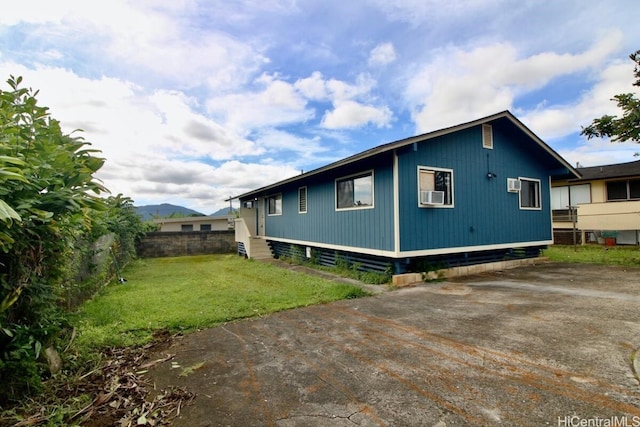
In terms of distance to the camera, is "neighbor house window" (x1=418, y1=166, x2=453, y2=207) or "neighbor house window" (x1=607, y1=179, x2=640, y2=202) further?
"neighbor house window" (x1=607, y1=179, x2=640, y2=202)

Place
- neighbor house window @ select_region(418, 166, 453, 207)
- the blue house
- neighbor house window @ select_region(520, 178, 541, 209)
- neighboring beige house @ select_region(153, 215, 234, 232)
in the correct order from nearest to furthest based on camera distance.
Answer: the blue house < neighbor house window @ select_region(418, 166, 453, 207) < neighbor house window @ select_region(520, 178, 541, 209) < neighboring beige house @ select_region(153, 215, 234, 232)

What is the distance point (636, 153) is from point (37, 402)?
49.6 ft

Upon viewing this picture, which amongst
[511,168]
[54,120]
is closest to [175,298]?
[54,120]

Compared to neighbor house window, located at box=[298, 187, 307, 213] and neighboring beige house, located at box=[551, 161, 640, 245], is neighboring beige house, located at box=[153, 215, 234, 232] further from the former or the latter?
neighboring beige house, located at box=[551, 161, 640, 245]

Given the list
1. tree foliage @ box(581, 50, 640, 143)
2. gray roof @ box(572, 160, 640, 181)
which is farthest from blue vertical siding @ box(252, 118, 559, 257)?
gray roof @ box(572, 160, 640, 181)

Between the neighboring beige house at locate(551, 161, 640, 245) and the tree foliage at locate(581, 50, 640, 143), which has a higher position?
the tree foliage at locate(581, 50, 640, 143)

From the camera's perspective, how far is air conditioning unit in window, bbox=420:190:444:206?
7441 mm

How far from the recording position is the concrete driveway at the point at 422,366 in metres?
2.23

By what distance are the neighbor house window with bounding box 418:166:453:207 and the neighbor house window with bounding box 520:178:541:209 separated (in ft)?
11.2

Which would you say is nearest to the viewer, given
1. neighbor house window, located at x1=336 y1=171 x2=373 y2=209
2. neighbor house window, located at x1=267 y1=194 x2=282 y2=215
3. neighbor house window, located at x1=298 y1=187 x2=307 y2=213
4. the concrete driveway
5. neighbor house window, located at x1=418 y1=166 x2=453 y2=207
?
the concrete driveway

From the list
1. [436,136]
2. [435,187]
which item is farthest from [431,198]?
[436,136]

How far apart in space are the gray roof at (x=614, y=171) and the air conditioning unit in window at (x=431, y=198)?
39.6 ft

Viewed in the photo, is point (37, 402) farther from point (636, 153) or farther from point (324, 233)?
point (636, 153)

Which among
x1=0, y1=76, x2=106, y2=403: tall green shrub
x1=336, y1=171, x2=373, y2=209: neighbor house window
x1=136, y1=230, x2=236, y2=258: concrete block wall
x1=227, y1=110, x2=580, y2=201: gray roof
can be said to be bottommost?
x1=136, y1=230, x2=236, y2=258: concrete block wall
